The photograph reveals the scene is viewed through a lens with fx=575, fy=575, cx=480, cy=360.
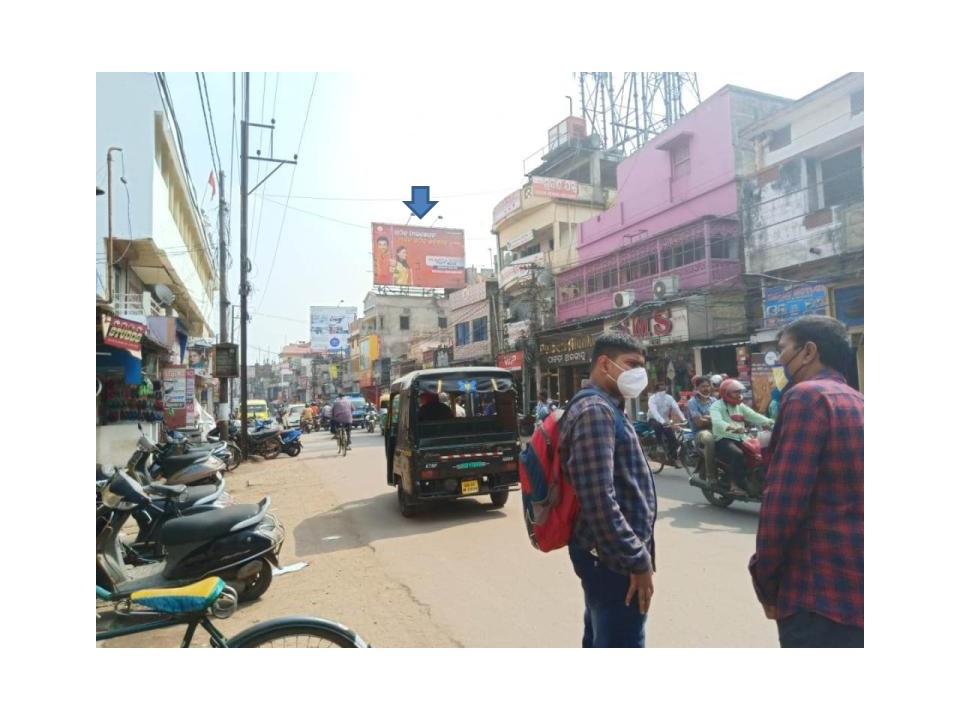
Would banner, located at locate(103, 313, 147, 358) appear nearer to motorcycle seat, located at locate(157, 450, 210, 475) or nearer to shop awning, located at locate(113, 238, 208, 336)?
motorcycle seat, located at locate(157, 450, 210, 475)

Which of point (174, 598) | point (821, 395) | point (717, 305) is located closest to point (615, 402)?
point (821, 395)

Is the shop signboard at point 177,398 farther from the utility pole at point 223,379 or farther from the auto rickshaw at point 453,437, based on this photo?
the auto rickshaw at point 453,437

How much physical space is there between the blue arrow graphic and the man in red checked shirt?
425 centimetres

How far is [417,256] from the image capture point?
2767cm

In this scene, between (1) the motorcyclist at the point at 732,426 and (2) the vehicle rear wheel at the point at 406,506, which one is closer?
(1) the motorcyclist at the point at 732,426

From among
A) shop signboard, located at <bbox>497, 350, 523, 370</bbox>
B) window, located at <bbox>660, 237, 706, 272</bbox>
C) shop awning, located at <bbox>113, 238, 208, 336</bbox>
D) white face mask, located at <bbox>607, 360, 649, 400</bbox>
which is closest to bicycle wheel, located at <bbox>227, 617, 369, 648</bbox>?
white face mask, located at <bbox>607, 360, 649, 400</bbox>

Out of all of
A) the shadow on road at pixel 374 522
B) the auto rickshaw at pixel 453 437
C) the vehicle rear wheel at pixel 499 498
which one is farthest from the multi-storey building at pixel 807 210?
the shadow on road at pixel 374 522

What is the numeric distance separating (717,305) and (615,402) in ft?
50.0

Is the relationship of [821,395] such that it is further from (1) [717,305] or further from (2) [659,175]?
(2) [659,175]

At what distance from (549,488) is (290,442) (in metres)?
14.5

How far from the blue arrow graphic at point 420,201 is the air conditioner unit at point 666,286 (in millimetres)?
12527

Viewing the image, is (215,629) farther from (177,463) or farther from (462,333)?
(462,333)

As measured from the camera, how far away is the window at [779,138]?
552 inches
